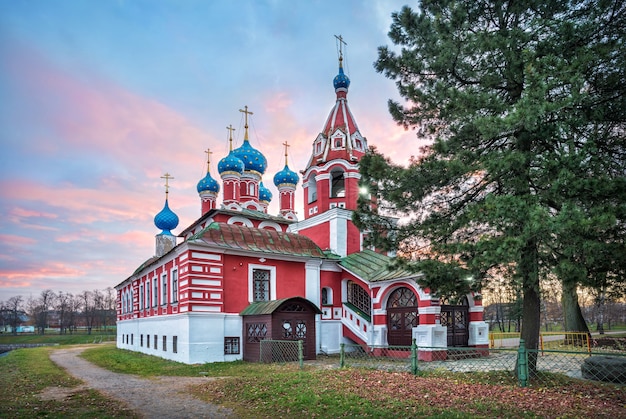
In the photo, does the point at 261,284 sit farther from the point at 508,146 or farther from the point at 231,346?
the point at 508,146

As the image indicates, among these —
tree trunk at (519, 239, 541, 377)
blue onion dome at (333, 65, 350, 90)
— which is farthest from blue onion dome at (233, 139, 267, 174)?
tree trunk at (519, 239, 541, 377)

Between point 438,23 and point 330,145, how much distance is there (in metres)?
14.6

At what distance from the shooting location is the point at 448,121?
10398mm

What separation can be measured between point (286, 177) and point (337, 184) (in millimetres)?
7828

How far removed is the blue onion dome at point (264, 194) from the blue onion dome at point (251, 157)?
20.6 feet

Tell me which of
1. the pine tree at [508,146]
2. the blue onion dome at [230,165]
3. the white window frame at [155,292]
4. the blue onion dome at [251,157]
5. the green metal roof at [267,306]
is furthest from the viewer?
the blue onion dome at [251,157]

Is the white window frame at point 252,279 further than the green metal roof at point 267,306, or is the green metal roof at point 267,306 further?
the white window frame at point 252,279

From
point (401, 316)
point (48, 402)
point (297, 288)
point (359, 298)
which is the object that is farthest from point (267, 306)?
point (48, 402)

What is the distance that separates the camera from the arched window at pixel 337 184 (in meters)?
24.4

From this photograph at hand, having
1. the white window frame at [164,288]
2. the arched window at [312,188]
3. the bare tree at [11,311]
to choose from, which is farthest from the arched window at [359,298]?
the bare tree at [11,311]

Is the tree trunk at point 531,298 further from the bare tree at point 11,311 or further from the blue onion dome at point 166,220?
the bare tree at point 11,311

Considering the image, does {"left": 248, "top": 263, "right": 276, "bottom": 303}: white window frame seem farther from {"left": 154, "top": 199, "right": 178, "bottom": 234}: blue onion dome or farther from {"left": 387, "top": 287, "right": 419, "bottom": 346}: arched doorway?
{"left": 154, "top": 199, "right": 178, "bottom": 234}: blue onion dome

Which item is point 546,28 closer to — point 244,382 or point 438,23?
point 438,23

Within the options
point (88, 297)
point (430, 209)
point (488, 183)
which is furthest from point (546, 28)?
point (88, 297)
